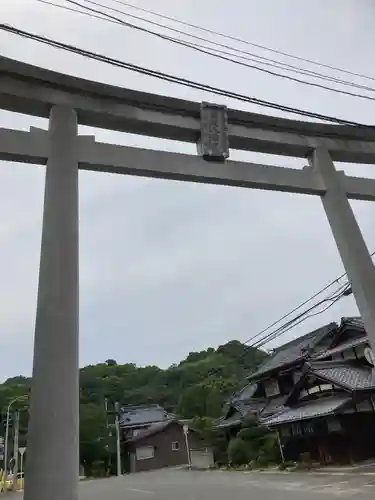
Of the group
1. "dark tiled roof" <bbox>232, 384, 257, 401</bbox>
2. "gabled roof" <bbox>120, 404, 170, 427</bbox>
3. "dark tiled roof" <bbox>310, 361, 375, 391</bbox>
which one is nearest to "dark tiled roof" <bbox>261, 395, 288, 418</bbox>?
"dark tiled roof" <bbox>232, 384, 257, 401</bbox>

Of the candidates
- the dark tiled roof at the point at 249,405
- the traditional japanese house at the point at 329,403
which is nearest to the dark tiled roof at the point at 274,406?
the traditional japanese house at the point at 329,403

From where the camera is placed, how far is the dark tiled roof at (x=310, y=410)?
14.7m

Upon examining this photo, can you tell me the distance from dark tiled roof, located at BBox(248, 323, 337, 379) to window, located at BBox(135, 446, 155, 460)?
1294cm

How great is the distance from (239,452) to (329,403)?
6.60 m

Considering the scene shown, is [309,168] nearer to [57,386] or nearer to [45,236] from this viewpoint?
[45,236]

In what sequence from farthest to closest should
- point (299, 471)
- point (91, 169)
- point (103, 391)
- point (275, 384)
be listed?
point (103, 391), point (275, 384), point (299, 471), point (91, 169)

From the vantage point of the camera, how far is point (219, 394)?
2791cm

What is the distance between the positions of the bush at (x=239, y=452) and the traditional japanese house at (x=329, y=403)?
129cm

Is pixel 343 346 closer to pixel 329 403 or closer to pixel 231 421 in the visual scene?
pixel 329 403

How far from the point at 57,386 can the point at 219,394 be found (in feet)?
86.8

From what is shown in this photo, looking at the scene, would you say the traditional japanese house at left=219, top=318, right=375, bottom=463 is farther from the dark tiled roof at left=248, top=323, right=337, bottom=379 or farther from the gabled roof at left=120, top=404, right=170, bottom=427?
the gabled roof at left=120, top=404, right=170, bottom=427

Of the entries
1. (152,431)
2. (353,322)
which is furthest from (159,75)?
(152,431)

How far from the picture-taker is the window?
32156 mm

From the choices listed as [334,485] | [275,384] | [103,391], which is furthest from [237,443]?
[103,391]
